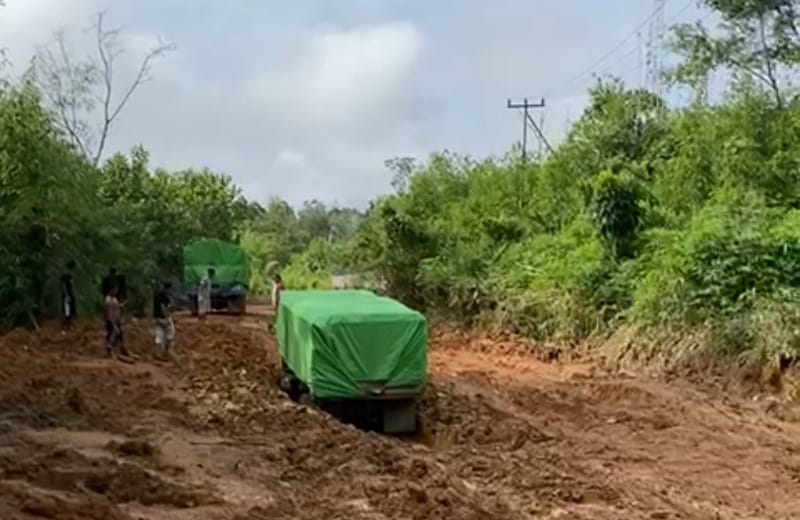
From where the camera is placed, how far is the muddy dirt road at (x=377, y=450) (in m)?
9.27

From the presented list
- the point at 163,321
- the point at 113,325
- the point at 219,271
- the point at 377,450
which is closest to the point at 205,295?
the point at 219,271

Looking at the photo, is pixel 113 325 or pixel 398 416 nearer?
pixel 398 416

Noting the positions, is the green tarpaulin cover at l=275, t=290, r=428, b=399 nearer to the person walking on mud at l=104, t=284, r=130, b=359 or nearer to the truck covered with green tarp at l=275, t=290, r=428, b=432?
the truck covered with green tarp at l=275, t=290, r=428, b=432

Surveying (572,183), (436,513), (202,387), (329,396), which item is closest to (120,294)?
(202,387)

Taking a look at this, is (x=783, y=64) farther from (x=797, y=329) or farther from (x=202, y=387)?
(x=202, y=387)

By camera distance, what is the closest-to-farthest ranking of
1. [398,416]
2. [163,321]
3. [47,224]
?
[398,416]
[163,321]
[47,224]

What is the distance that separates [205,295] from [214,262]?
9.79 ft

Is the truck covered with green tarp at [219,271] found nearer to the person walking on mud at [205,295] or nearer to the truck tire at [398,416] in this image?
the person walking on mud at [205,295]

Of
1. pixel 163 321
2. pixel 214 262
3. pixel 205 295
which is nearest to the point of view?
pixel 163 321

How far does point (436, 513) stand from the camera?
9133 millimetres

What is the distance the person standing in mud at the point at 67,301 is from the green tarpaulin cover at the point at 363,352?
10.2 meters

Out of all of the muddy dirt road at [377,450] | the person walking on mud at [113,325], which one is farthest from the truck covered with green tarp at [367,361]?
the person walking on mud at [113,325]

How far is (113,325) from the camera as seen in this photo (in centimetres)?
1920

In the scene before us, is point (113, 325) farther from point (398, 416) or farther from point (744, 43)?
point (744, 43)
